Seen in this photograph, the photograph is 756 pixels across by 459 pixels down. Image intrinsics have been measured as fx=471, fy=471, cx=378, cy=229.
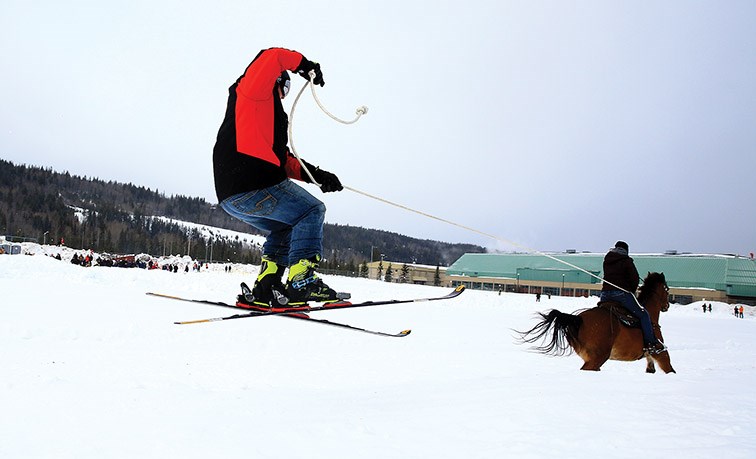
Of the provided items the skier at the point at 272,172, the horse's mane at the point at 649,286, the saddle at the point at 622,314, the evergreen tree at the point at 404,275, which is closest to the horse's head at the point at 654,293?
the horse's mane at the point at 649,286

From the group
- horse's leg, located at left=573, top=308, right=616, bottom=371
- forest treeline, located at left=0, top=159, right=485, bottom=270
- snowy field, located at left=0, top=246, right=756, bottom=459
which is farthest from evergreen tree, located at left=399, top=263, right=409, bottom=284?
horse's leg, located at left=573, top=308, right=616, bottom=371

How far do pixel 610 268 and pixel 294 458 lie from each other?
249 inches

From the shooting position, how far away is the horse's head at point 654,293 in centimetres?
800

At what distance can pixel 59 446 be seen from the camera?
324 cm

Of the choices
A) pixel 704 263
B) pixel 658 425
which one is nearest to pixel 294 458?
pixel 658 425

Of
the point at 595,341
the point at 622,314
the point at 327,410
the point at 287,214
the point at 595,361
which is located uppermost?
the point at 287,214

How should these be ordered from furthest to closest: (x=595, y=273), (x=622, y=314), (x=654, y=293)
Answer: (x=595, y=273)
(x=654, y=293)
(x=622, y=314)

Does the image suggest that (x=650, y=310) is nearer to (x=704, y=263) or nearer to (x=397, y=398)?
(x=397, y=398)

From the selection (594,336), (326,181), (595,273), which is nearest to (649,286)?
(594,336)

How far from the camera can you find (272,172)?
15.8 feet

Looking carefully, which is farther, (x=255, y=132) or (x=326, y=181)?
(x=326, y=181)

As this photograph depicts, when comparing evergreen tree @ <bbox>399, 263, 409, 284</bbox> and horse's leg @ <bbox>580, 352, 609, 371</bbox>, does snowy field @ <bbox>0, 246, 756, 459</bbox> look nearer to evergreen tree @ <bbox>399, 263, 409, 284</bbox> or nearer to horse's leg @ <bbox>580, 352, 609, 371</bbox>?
horse's leg @ <bbox>580, 352, 609, 371</bbox>

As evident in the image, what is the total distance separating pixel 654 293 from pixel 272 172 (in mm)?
6823

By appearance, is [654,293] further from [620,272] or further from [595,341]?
[595,341]
